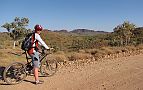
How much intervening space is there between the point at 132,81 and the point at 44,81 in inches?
109

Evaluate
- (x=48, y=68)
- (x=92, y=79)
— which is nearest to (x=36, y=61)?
(x=48, y=68)

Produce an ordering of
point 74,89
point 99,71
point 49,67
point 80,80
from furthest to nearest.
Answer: point 99,71 < point 49,67 < point 80,80 < point 74,89

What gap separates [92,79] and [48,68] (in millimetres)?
1645

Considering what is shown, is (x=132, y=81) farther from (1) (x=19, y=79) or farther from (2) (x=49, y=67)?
(1) (x=19, y=79)

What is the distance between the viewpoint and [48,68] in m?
10.1

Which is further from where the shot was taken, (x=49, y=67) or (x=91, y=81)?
(x=49, y=67)

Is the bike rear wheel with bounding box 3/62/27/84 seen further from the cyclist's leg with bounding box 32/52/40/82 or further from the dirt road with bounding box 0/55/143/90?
the cyclist's leg with bounding box 32/52/40/82

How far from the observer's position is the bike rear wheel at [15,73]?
8625 mm

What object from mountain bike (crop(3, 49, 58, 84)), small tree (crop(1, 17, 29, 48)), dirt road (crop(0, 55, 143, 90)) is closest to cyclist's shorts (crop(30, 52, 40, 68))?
mountain bike (crop(3, 49, 58, 84))

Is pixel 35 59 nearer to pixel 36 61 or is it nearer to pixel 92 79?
pixel 36 61

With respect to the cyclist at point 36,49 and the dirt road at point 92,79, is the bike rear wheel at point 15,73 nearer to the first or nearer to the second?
the dirt road at point 92,79

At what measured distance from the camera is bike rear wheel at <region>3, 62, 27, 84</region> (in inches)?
340

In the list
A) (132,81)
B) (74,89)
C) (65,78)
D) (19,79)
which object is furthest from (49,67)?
(132,81)

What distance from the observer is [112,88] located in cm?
827
